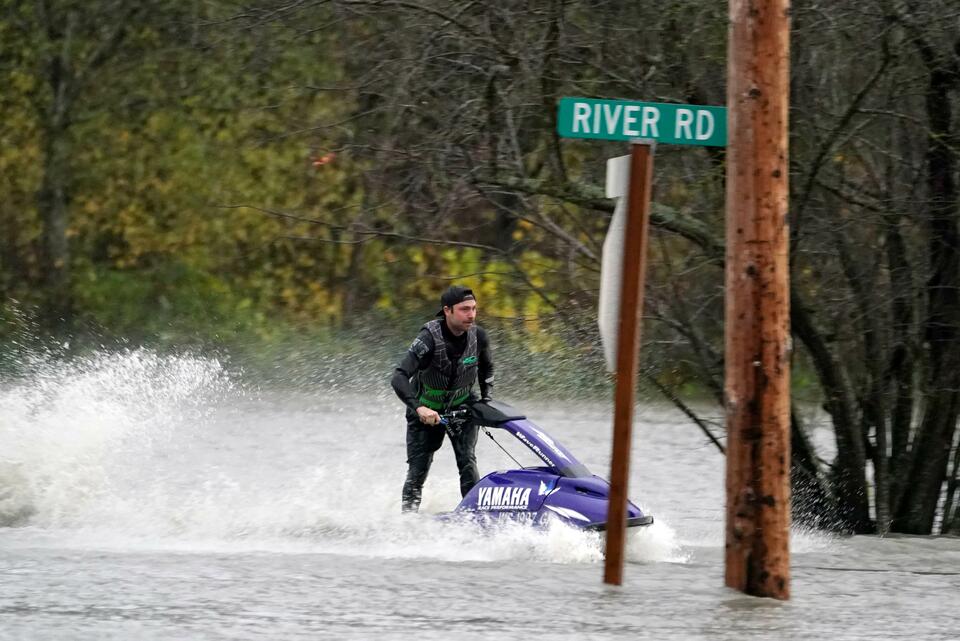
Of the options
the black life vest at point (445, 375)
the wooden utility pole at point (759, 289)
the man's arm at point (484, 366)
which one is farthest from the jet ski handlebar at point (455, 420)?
the wooden utility pole at point (759, 289)

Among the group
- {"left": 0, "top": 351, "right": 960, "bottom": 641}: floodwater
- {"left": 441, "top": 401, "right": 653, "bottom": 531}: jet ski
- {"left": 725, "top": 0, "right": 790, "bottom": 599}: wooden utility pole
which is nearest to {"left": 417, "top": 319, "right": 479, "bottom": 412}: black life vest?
{"left": 441, "top": 401, "right": 653, "bottom": 531}: jet ski

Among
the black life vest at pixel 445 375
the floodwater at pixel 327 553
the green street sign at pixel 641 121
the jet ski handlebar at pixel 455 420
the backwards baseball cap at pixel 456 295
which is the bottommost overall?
the floodwater at pixel 327 553

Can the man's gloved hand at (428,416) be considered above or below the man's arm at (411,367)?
below

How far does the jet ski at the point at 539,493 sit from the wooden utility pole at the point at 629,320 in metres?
1.63

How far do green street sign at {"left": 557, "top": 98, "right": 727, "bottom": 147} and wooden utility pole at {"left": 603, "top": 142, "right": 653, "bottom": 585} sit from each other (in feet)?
0.39

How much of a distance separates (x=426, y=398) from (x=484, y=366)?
1.63 ft

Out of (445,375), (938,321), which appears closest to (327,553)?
(445,375)

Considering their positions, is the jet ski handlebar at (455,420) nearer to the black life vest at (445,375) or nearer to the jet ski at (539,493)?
the black life vest at (445,375)

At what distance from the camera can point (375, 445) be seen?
2077 cm

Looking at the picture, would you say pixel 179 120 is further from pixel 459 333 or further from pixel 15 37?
pixel 459 333

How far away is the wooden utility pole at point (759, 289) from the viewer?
29.6ft

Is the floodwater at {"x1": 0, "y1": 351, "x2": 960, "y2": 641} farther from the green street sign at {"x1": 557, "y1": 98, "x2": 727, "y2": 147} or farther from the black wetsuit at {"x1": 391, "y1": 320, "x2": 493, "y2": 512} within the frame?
the green street sign at {"x1": 557, "y1": 98, "x2": 727, "y2": 147}

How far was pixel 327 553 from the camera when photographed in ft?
37.8

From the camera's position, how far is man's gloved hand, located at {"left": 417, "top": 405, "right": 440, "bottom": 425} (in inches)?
463
